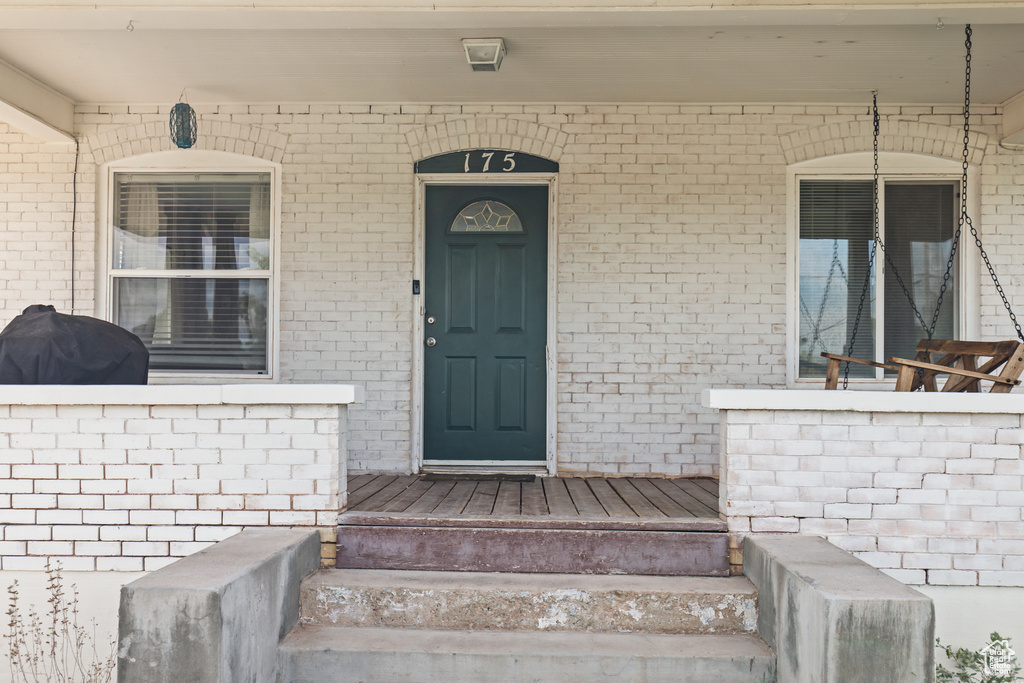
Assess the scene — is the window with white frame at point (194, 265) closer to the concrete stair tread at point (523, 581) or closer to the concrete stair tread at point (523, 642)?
the concrete stair tread at point (523, 581)

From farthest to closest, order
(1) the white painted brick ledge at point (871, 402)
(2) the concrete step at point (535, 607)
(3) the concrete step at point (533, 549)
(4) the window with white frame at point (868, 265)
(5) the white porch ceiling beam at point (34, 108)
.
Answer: (4) the window with white frame at point (868, 265) → (5) the white porch ceiling beam at point (34, 108) → (3) the concrete step at point (533, 549) → (1) the white painted brick ledge at point (871, 402) → (2) the concrete step at point (535, 607)

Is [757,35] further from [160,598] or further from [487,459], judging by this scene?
[160,598]

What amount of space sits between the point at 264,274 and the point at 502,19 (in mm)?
2650

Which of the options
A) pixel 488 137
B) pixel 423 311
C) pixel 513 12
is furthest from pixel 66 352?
pixel 488 137

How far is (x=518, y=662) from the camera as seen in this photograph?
286 cm

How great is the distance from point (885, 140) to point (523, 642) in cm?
415

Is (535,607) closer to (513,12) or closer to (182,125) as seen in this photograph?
(513,12)

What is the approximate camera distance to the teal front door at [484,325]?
5.16 meters

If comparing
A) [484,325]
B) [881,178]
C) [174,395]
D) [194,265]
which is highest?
[881,178]

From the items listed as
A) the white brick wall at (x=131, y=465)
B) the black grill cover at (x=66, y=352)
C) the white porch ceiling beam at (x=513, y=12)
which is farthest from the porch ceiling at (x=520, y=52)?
the white brick wall at (x=131, y=465)

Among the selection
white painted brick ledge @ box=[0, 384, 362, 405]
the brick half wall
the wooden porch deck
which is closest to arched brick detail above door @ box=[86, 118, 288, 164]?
white painted brick ledge @ box=[0, 384, 362, 405]

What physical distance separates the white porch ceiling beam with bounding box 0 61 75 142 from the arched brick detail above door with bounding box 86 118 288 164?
0.67ft

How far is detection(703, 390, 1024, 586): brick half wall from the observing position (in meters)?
3.21

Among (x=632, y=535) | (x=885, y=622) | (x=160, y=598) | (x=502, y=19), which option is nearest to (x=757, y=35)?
(x=502, y=19)
